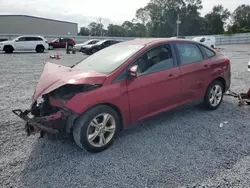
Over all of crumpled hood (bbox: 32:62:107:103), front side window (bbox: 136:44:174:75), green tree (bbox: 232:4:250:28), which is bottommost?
crumpled hood (bbox: 32:62:107:103)

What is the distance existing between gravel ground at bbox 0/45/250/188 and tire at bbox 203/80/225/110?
453 millimetres

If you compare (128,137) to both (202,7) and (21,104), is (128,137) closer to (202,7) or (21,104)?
(21,104)

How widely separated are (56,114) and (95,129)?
0.58m

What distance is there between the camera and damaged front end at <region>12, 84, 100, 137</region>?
9.50 feet

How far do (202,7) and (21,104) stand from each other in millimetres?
74123

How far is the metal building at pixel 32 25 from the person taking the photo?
4669 centimetres

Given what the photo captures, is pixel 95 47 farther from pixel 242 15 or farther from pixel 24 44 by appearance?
pixel 242 15

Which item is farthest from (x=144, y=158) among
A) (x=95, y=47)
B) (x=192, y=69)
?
(x=95, y=47)

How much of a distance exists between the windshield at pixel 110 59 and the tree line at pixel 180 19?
64.5 m

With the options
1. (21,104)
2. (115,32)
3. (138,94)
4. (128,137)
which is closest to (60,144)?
(128,137)

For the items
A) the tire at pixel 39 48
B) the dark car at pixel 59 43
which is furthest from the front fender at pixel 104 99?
the dark car at pixel 59 43

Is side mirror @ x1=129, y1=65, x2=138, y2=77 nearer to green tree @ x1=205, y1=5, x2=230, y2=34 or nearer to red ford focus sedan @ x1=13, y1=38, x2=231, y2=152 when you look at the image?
red ford focus sedan @ x1=13, y1=38, x2=231, y2=152

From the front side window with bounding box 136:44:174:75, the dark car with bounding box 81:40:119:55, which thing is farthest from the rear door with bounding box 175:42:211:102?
the dark car with bounding box 81:40:119:55

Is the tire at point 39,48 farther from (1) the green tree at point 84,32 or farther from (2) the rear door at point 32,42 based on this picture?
(1) the green tree at point 84,32
